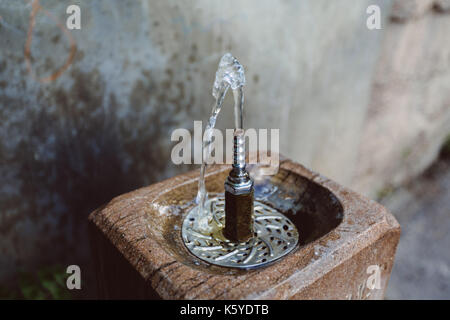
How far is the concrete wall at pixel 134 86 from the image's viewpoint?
164 cm

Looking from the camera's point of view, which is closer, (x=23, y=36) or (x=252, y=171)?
(x=23, y=36)

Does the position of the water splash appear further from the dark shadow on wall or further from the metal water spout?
the dark shadow on wall

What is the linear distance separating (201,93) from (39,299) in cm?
132

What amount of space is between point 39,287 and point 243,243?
1.19 m

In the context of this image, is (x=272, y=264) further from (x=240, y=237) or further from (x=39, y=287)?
(x=39, y=287)

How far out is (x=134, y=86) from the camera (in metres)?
1.90

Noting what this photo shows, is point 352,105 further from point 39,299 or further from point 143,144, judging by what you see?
point 39,299

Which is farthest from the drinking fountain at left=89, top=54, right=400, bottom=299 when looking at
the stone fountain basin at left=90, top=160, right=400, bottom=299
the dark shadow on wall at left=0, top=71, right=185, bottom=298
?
the dark shadow on wall at left=0, top=71, right=185, bottom=298

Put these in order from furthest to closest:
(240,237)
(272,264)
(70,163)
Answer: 1. (70,163)
2. (240,237)
3. (272,264)

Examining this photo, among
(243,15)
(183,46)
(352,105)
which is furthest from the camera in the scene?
(352,105)

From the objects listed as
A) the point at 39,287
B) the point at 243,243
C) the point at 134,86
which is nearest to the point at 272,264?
the point at 243,243

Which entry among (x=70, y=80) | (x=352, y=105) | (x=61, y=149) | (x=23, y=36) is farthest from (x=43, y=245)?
(x=352, y=105)

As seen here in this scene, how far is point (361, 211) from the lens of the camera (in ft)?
4.50

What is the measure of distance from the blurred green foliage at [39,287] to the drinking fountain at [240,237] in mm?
539
